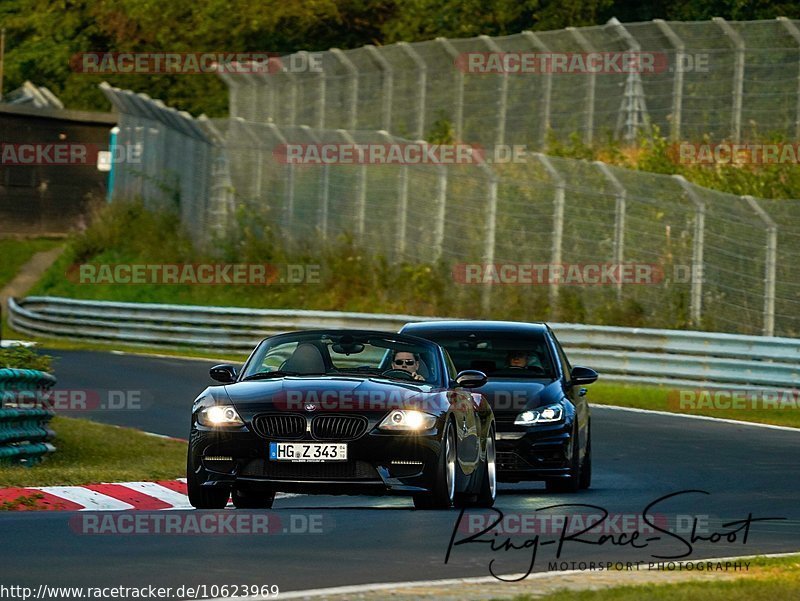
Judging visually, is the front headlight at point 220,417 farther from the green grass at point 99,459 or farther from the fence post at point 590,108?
the fence post at point 590,108

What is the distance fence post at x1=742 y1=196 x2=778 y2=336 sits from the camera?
27578 mm

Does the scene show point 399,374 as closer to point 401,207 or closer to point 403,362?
point 403,362

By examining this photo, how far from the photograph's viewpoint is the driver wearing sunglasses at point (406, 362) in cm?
1361

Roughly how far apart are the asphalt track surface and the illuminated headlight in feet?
1.87

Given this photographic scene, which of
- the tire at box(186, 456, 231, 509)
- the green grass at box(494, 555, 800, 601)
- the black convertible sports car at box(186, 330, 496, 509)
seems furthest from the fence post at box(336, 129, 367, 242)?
the green grass at box(494, 555, 800, 601)

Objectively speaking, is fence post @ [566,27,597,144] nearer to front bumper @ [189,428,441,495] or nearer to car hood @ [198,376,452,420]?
car hood @ [198,376,452,420]

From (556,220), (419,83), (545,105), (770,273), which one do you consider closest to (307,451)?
(770,273)

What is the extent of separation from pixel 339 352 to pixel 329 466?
119 cm

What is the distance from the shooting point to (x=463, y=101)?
40906 millimetres

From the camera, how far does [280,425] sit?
12469mm

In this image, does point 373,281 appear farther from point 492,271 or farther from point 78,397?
point 78,397

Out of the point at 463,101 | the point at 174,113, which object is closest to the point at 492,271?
the point at 463,101

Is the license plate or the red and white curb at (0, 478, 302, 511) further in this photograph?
the red and white curb at (0, 478, 302, 511)

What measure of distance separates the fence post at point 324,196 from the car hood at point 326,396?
26.9 m
